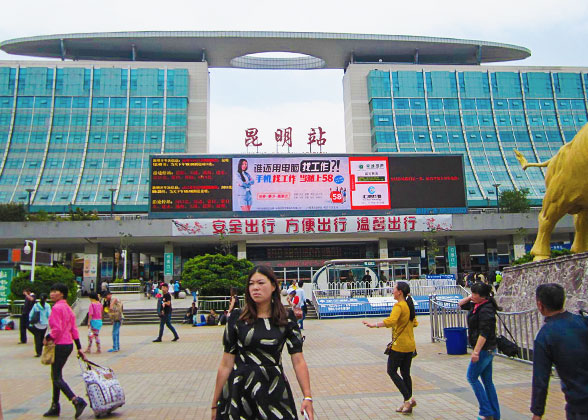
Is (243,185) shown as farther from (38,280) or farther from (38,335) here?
(38,335)

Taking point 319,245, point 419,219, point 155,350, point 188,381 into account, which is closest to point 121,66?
point 319,245

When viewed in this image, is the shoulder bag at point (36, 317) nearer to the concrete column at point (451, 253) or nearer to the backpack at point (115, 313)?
the backpack at point (115, 313)

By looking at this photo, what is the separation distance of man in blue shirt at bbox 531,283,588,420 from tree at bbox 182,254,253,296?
18.1 m

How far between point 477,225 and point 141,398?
3489 centimetres

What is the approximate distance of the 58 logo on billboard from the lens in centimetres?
3488

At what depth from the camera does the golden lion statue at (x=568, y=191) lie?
8.00 meters

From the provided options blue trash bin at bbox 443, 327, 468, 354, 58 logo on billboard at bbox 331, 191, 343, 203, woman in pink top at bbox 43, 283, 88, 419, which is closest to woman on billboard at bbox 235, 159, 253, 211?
58 logo on billboard at bbox 331, 191, 343, 203

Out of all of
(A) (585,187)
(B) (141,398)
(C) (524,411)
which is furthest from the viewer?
(A) (585,187)

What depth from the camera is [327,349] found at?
1143cm

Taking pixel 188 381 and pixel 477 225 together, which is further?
pixel 477 225

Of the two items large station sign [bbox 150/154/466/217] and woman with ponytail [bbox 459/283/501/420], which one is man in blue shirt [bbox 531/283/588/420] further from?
large station sign [bbox 150/154/466/217]

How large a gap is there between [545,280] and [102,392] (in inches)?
280

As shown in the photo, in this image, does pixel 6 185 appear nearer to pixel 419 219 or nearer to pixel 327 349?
pixel 419 219

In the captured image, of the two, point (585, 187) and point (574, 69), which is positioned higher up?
point (574, 69)
